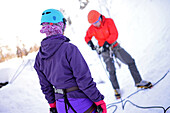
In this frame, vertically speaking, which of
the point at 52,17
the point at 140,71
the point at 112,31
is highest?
the point at 52,17

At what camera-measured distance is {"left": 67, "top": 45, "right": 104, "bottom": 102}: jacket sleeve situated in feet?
3.61

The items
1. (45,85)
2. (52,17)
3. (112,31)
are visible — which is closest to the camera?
(52,17)

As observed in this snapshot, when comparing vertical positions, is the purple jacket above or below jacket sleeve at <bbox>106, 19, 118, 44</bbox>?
A: below

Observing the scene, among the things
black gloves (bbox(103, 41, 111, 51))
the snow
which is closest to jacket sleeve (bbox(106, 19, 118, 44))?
black gloves (bbox(103, 41, 111, 51))

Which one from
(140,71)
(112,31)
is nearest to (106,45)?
(112,31)

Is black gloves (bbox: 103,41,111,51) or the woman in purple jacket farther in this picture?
black gloves (bbox: 103,41,111,51)

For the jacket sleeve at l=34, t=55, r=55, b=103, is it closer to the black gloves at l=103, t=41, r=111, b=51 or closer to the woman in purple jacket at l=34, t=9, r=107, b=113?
the woman in purple jacket at l=34, t=9, r=107, b=113

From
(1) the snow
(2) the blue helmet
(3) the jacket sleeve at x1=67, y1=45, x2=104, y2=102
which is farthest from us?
(1) the snow

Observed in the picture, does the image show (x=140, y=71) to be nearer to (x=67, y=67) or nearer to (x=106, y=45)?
(x=106, y=45)

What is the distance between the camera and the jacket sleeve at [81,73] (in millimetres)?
1101

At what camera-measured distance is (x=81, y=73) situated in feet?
3.64

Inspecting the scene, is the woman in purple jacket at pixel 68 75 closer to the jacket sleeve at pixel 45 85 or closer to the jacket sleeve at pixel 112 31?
the jacket sleeve at pixel 45 85

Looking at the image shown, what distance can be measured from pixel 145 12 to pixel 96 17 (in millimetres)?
4898

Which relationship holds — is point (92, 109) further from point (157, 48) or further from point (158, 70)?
point (157, 48)
